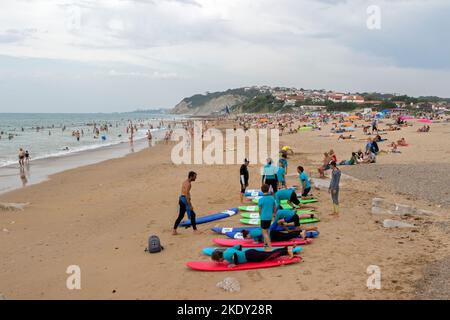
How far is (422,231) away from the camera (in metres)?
8.08

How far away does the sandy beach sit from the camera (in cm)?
599

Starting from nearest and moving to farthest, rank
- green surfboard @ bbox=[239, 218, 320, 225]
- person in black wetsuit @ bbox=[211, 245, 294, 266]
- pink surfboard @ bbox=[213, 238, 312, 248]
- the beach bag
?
1. person in black wetsuit @ bbox=[211, 245, 294, 266]
2. pink surfboard @ bbox=[213, 238, 312, 248]
3. the beach bag
4. green surfboard @ bbox=[239, 218, 320, 225]

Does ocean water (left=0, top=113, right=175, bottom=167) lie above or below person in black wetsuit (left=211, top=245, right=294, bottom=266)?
above

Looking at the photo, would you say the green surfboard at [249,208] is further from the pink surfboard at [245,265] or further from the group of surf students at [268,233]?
the pink surfboard at [245,265]

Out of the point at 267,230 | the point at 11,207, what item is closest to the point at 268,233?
the point at 267,230

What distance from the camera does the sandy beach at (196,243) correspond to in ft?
19.7

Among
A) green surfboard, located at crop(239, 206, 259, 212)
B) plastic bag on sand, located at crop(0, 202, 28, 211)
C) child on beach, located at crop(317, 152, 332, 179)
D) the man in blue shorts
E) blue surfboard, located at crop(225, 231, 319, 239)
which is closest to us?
blue surfboard, located at crop(225, 231, 319, 239)

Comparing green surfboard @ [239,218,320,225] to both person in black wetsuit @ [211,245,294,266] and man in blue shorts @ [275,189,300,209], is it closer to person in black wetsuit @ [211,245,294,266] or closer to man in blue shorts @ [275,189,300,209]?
man in blue shorts @ [275,189,300,209]

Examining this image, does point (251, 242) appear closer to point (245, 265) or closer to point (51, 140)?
point (245, 265)

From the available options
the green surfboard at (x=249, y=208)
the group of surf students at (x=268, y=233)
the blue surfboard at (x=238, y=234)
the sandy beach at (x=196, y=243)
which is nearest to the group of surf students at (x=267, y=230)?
the group of surf students at (x=268, y=233)

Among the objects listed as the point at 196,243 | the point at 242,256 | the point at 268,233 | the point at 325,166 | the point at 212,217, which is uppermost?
the point at 325,166

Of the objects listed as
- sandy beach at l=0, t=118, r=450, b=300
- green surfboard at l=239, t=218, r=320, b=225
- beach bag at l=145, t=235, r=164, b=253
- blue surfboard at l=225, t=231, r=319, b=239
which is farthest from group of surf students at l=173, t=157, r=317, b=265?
beach bag at l=145, t=235, r=164, b=253

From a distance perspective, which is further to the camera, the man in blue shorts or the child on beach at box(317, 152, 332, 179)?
the child on beach at box(317, 152, 332, 179)

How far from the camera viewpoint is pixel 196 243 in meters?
8.59
